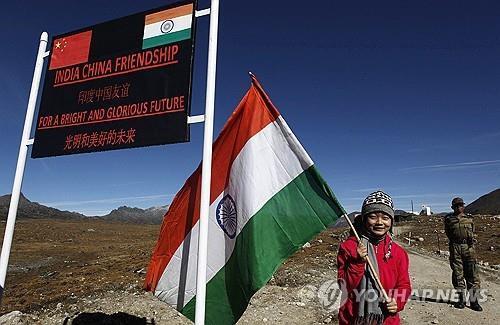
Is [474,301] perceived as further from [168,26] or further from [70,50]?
[70,50]

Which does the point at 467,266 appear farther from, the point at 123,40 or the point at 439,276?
the point at 123,40

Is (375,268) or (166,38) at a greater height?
(166,38)

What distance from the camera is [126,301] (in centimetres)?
897

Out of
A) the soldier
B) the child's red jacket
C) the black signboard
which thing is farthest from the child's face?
the soldier

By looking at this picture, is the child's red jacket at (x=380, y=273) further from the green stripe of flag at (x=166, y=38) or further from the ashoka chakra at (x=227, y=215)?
the green stripe of flag at (x=166, y=38)

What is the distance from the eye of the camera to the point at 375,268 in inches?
118

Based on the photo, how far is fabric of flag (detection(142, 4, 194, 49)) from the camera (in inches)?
172

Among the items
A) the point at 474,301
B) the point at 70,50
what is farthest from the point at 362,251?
the point at 474,301

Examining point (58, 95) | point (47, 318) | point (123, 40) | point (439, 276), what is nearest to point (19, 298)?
point (47, 318)

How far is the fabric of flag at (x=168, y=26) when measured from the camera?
14.3ft

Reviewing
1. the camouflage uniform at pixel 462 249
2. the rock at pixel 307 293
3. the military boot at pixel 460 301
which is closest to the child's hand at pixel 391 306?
the rock at pixel 307 293

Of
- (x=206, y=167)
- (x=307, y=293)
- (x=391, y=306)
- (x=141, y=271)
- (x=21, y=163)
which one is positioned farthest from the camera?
(x=141, y=271)

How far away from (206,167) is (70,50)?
122 inches

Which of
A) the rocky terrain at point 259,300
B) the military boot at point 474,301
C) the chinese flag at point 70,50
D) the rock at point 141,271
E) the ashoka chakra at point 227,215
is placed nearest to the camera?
the ashoka chakra at point 227,215
